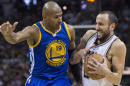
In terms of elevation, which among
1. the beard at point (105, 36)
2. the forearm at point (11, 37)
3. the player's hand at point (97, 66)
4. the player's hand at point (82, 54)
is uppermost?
the forearm at point (11, 37)

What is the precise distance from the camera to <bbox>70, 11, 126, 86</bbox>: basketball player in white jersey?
8.68ft

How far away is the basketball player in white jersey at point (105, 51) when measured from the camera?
2.65 m

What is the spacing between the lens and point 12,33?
233 centimetres

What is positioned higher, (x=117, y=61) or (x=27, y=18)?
(x=27, y=18)

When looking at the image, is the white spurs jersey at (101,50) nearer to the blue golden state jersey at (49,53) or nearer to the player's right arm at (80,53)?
the player's right arm at (80,53)

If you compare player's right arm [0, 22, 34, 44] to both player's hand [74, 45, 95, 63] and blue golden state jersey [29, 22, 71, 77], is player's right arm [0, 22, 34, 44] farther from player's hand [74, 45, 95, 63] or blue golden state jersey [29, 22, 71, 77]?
player's hand [74, 45, 95, 63]

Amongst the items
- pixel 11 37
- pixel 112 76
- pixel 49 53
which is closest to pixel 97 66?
pixel 112 76

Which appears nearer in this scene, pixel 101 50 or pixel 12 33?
pixel 12 33

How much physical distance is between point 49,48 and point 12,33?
509 mm

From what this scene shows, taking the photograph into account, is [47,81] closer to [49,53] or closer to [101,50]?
[49,53]

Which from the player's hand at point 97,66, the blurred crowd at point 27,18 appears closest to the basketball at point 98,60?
the player's hand at point 97,66

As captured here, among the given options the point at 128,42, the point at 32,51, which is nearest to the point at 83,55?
the point at 32,51

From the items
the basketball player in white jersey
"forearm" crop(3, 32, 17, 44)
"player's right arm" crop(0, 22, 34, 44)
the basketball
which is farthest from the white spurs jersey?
"forearm" crop(3, 32, 17, 44)

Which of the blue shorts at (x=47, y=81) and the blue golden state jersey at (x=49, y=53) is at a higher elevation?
the blue golden state jersey at (x=49, y=53)
